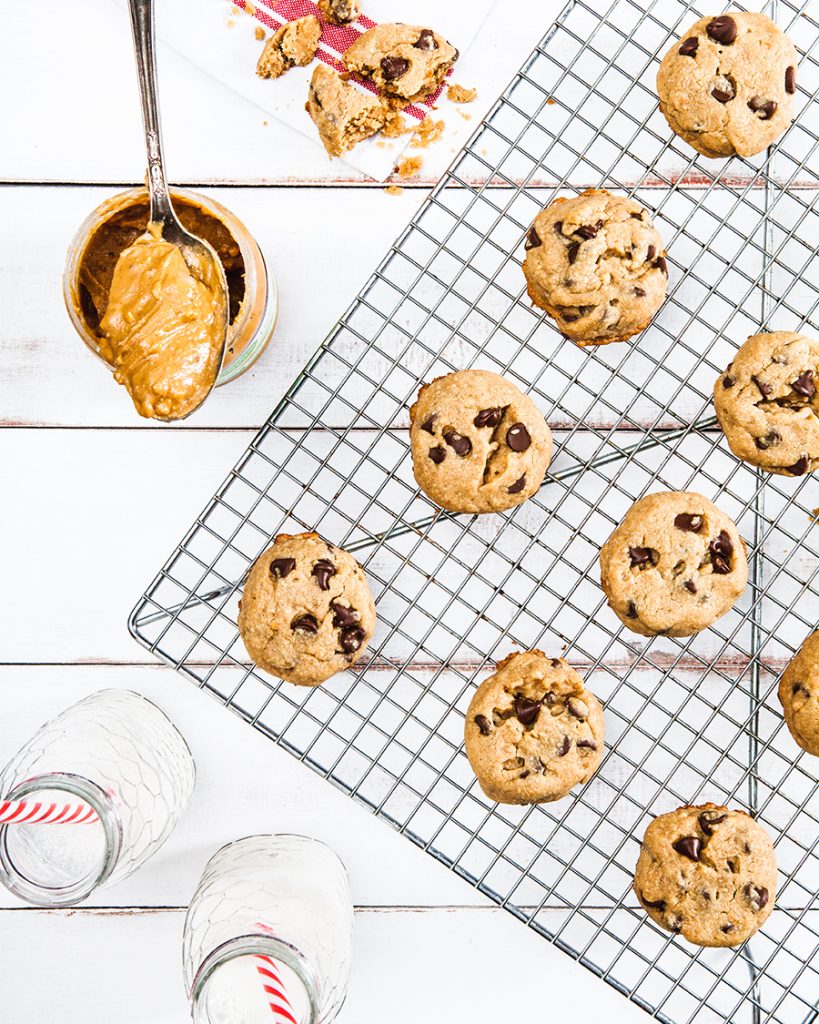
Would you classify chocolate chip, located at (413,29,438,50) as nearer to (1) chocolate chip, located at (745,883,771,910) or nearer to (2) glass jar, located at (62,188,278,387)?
(2) glass jar, located at (62,188,278,387)

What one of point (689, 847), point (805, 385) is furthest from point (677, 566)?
point (689, 847)

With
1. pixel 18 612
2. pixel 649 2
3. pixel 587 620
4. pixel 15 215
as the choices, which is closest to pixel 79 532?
pixel 18 612

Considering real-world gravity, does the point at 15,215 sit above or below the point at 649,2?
below

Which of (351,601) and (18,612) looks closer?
(351,601)

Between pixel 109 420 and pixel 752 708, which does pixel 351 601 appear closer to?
pixel 109 420

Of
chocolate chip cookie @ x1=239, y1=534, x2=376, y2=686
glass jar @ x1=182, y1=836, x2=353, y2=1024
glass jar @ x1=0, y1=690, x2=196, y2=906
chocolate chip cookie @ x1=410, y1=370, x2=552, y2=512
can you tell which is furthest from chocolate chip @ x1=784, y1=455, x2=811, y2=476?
glass jar @ x1=0, y1=690, x2=196, y2=906

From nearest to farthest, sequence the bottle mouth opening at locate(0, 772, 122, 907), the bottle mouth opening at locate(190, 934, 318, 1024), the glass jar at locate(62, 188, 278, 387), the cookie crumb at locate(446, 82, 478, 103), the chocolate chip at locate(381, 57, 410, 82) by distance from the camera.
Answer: the bottle mouth opening at locate(190, 934, 318, 1024) < the bottle mouth opening at locate(0, 772, 122, 907) < the glass jar at locate(62, 188, 278, 387) < the chocolate chip at locate(381, 57, 410, 82) < the cookie crumb at locate(446, 82, 478, 103)

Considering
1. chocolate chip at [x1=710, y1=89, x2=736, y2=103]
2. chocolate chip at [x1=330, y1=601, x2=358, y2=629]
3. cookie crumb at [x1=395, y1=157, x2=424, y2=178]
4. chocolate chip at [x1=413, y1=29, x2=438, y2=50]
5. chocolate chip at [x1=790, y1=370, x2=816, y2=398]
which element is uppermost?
chocolate chip at [x1=710, y1=89, x2=736, y2=103]
